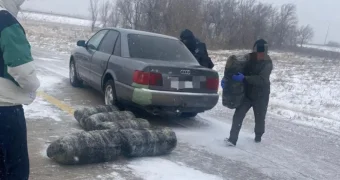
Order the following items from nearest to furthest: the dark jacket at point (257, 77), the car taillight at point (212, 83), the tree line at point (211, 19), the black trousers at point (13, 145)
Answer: the black trousers at point (13, 145) < the dark jacket at point (257, 77) < the car taillight at point (212, 83) < the tree line at point (211, 19)

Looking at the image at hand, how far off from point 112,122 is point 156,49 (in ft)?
6.71

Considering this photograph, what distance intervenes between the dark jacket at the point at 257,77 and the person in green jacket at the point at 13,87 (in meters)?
3.74

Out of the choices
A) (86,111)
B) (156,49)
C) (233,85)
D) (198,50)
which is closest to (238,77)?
(233,85)

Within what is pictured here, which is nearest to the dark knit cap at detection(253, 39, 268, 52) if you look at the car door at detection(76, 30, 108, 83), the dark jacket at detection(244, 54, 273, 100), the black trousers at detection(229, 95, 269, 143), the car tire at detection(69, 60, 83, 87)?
the dark jacket at detection(244, 54, 273, 100)

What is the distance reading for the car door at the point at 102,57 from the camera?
716cm

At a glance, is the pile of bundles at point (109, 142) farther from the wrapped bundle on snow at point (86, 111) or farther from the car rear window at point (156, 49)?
the car rear window at point (156, 49)

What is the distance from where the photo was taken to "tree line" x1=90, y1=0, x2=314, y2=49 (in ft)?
99.3

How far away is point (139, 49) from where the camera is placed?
6.74 metres

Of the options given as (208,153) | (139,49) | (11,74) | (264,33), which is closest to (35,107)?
(139,49)

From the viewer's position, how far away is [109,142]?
4469mm

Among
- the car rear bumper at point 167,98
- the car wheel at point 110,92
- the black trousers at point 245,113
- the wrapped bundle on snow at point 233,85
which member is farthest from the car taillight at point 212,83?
the car wheel at point 110,92

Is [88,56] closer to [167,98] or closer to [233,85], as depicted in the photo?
[167,98]

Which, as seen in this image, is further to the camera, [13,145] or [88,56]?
[88,56]

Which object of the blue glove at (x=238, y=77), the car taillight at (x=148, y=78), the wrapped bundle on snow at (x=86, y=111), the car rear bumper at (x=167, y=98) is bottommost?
the wrapped bundle on snow at (x=86, y=111)
